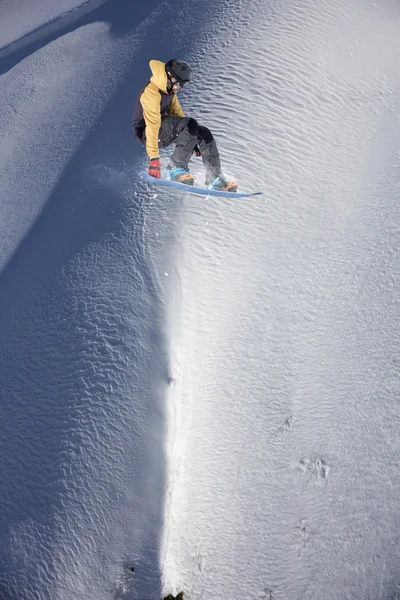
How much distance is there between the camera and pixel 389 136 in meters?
5.19

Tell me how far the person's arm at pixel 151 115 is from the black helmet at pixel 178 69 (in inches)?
8.0

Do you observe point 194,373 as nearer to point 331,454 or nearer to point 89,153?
point 331,454

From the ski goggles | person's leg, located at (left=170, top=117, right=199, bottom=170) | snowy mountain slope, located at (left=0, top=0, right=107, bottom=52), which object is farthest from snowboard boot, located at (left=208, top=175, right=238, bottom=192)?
snowy mountain slope, located at (left=0, top=0, right=107, bottom=52)

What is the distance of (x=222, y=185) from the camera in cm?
464

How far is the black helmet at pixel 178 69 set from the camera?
3746mm

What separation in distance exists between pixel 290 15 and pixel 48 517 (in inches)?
232

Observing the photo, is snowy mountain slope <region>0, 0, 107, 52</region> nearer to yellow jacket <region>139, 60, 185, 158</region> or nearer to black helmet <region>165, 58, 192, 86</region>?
yellow jacket <region>139, 60, 185, 158</region>

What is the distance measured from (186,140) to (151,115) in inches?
17.1

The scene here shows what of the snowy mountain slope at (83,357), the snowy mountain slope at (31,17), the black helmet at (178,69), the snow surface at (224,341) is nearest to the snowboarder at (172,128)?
the black helmet at (178,69)

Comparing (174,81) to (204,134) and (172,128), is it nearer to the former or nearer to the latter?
(172,128)

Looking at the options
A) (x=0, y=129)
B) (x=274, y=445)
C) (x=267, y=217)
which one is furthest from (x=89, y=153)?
(x=274, y=445)

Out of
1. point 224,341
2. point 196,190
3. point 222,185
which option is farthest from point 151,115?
point 224,341

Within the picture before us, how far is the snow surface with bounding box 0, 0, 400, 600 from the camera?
3.78 metres

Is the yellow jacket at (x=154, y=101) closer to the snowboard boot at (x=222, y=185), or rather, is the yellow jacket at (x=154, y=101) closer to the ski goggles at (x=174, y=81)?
the ski goggles at (x=174, y=81)
